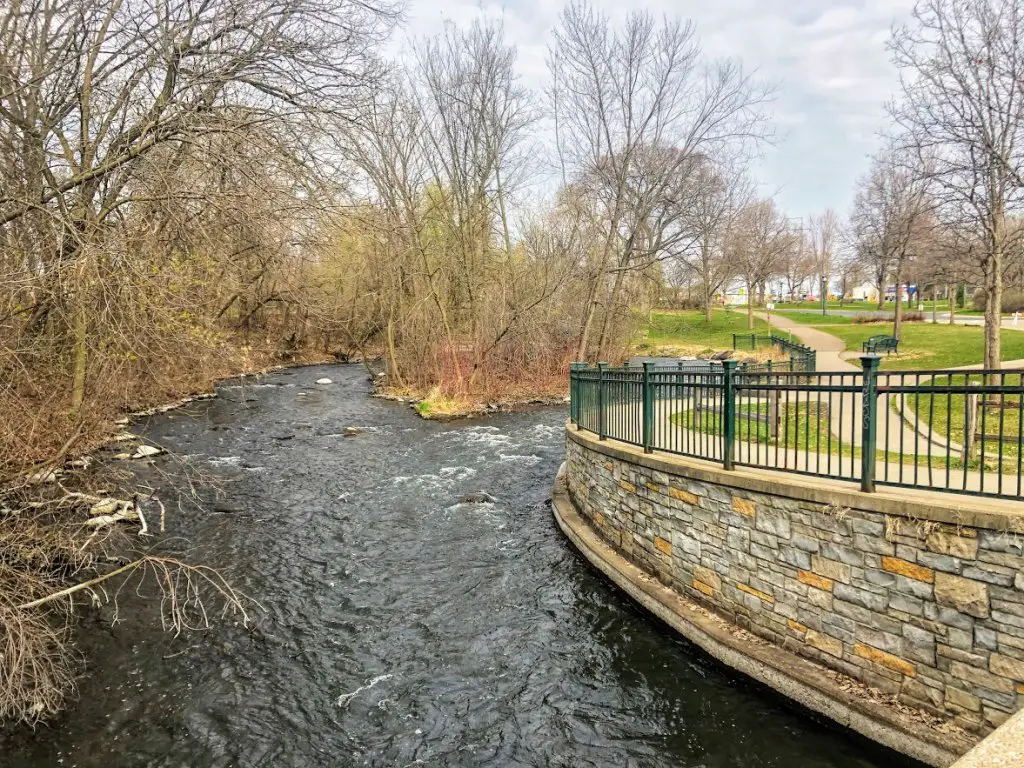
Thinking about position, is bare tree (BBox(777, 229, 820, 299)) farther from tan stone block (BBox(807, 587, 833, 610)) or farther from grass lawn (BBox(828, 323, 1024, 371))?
tan stone block (BBox(807, 587, 833, 610))

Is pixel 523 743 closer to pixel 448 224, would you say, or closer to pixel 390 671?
pixel 390 671

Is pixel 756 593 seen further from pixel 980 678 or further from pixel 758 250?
pixel 758 250

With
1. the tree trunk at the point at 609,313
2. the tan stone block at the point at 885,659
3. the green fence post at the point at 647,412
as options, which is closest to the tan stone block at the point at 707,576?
the tan stone block at the point at 885,659

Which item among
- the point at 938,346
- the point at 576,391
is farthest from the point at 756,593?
the point at 938,346

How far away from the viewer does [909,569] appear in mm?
4359

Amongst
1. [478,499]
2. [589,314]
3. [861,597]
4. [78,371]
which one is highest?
[589,314]

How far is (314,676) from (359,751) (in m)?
1.17

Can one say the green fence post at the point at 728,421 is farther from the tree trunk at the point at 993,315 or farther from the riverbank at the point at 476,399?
the riverbank at the point at 476,399

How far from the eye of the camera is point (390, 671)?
575cm

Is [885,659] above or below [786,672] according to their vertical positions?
above

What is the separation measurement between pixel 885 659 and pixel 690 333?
37364 millimetres

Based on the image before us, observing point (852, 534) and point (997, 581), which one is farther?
point (852, 534)

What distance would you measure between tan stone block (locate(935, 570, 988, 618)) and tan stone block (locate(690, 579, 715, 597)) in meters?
2.10

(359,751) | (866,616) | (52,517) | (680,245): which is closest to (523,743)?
(359,751)
